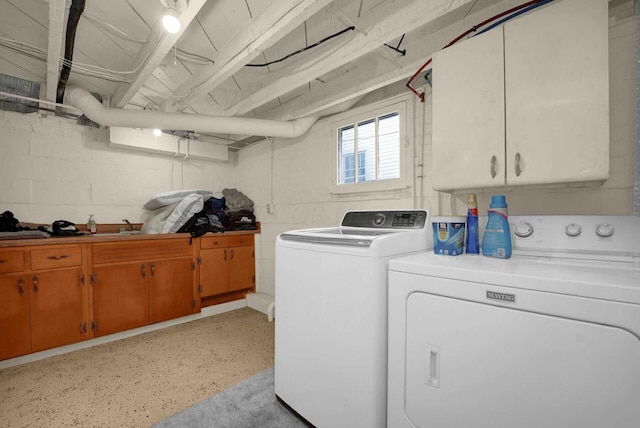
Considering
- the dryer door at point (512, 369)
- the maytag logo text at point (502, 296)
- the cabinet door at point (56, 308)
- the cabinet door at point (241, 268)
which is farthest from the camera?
the cabinet door at point (241, 268)

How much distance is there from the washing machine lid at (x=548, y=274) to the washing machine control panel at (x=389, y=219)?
33 cm

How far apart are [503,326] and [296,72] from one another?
6.92 ft

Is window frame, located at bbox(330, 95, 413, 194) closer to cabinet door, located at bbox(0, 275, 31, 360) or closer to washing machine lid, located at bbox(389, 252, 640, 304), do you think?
washing machine lid, located at bbox(389, 252, 640, 304)

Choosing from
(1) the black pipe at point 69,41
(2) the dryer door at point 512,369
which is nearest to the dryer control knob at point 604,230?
(2) the dryer door at point 512,369

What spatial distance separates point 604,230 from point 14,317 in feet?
12.0

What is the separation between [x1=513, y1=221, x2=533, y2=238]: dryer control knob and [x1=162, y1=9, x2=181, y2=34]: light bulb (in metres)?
1.99

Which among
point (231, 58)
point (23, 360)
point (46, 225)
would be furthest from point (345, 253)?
point (46, 225)

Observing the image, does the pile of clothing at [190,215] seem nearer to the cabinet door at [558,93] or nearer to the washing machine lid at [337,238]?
the washing machine lid at [337,238]

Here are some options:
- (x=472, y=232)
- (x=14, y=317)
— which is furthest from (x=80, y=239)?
(x=472, y=232)

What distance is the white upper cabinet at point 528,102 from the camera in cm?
113

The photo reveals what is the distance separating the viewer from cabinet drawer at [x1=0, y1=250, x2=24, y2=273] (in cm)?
201

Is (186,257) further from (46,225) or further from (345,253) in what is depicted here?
(345,253)

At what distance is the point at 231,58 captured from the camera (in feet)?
6.17

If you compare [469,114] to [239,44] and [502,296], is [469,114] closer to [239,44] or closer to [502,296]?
[502,296]
